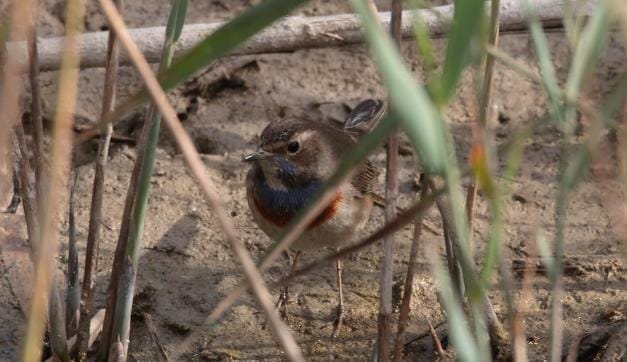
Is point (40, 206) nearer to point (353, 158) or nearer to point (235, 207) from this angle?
point (353, 158)

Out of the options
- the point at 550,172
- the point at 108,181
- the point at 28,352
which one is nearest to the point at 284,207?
the point at 108,181

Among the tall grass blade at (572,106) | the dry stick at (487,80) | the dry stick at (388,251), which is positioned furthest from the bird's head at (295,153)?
the tall grass blade at (572,106)

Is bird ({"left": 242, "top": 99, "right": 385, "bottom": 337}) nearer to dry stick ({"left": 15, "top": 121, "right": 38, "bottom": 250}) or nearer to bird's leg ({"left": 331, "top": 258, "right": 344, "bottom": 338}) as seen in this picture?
bird's leg ({"left": 331, "top": 258, "right": 344, "bottom": 338})

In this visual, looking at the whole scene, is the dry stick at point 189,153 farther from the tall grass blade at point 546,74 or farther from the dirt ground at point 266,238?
the dirt ground at point 266,238

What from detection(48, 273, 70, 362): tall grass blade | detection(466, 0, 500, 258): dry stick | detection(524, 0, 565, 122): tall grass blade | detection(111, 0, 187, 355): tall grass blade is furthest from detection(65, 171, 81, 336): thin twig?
detection(524, 0, 565, 122): tall grass blade

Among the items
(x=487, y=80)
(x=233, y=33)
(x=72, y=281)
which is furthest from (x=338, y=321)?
(x=233, y=33)

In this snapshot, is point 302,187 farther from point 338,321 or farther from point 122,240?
point 122,240
